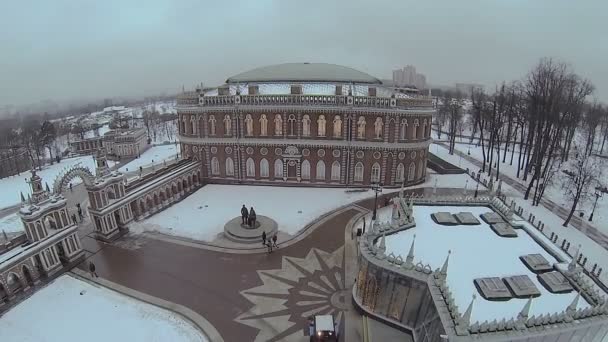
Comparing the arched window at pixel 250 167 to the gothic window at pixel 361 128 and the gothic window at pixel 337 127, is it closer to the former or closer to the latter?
the gothic window at pixel 337 127

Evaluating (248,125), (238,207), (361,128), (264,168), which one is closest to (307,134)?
(361,128)

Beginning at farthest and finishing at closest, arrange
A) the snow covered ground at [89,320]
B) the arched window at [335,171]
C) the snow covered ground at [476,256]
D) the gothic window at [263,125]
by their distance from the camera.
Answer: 1. the arched window at [335,171]
2. the gothic window at [263,125]
3. the snow covered ground at [89,320]
4. the snow covered ground at [476,256]

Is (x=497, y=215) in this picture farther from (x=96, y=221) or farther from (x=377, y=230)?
(x=96, y=221)

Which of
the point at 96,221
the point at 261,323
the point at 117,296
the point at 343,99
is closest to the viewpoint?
the point at 261,323

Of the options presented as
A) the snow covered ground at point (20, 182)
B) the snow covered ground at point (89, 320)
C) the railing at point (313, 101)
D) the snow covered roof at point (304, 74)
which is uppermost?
the snow covered roof at point (304, 74)

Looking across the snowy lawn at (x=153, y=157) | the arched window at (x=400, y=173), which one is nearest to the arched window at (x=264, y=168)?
the arched window at (x=400, y=173)

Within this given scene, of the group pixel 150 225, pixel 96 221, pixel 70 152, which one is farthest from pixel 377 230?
pixel 70 152

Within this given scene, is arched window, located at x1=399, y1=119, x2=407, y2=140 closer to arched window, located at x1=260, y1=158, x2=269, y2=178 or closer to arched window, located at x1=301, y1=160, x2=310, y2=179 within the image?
arched window, located at x1=301, y1=160, x2=310, y2=179
